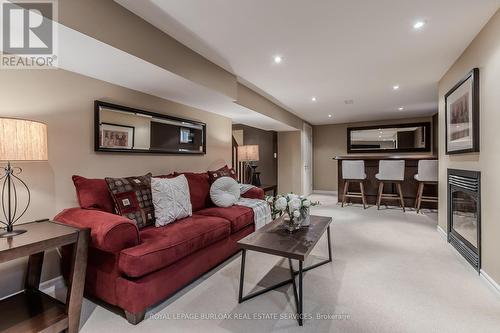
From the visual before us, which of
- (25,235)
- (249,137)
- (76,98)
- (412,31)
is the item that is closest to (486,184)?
(412,31)

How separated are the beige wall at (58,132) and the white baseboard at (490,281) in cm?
356

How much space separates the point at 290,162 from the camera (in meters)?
6.86

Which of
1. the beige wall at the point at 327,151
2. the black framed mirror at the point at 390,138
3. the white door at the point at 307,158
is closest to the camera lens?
the black framed mirror at the point at 390,138

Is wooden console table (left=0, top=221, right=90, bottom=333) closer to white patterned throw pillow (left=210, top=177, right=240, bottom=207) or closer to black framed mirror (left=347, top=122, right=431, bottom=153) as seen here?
white patterned throw pillow (left=210, top=177, right=240, bottom=207)

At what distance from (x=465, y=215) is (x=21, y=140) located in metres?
4.10

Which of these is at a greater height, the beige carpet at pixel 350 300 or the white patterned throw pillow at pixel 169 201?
the white patterned throw pillow at pixel 169 201

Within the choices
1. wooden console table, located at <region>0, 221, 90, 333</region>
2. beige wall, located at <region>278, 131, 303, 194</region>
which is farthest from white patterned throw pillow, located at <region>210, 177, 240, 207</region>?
beige wall, located at <region>278, 131, 303, 194</region>

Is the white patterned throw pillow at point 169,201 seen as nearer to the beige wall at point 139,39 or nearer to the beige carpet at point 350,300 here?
the beige carpet at point 350,300

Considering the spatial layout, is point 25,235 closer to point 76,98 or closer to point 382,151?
point 76,98

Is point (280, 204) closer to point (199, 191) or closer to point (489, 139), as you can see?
point (199, 191)

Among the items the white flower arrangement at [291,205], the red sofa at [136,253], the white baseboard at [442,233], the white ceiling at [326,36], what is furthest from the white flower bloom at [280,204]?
the white baseboard at [442,233]

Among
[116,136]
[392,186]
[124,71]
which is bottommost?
[392,186]

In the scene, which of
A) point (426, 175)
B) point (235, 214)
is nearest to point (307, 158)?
point (426, 175)

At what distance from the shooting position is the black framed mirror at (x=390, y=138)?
6.40 meters
